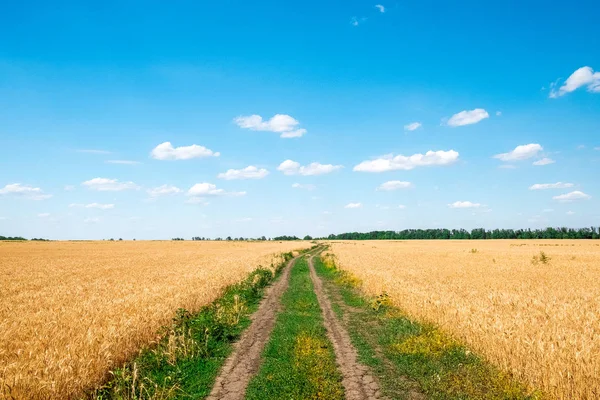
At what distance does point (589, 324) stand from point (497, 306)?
10.7 feet

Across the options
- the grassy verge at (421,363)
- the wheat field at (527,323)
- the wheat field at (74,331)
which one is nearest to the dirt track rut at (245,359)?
the wheat field at (74,331)

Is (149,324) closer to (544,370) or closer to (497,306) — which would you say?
(544,370)

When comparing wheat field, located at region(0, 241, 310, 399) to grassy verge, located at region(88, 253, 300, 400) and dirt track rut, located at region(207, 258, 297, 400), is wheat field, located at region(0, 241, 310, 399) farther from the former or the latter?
dirt track rut, located at region(207, 258, 297, 400)

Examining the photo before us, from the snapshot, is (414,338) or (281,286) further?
(281,286)

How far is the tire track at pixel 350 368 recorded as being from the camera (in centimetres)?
752

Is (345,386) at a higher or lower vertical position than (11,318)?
lower

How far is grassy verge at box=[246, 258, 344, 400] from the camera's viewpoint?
753cm

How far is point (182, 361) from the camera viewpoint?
9.61 m

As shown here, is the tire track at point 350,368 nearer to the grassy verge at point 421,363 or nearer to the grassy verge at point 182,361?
the grassy verge at point 421,363

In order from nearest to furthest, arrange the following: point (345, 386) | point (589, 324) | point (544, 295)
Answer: point (345, 386), point (589, 324), point (544, 295)

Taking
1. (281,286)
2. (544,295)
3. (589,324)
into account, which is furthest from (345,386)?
(281,286)

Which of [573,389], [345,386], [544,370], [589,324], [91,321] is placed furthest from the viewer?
[91,321]

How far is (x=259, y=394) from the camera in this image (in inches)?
294

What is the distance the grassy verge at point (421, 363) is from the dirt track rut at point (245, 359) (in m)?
2.95
